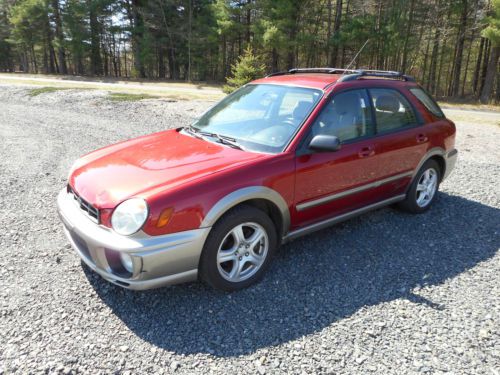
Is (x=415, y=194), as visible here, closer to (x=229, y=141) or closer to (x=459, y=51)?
(x=229, y=141)

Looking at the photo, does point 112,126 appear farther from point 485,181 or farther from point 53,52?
point 53,52

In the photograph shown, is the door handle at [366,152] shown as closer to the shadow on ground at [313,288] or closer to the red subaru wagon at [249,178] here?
the red subaru wagon at [249,178]

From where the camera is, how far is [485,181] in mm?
6242

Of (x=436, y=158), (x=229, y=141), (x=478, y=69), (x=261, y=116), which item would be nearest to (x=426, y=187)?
(x=436, y=158)

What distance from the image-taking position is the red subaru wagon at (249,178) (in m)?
2.74

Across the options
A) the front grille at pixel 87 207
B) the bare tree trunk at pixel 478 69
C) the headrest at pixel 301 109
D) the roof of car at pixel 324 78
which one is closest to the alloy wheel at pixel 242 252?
the front grille at pixel 87 207

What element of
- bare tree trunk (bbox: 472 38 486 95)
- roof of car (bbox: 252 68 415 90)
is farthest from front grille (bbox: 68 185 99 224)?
bare tree trunk (bbox: 472 38 486 95)

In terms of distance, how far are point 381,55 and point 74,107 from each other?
2165cm

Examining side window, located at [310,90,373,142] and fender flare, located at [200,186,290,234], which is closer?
fender flare, located at [200,186,290,234]

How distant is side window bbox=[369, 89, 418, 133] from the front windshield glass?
84 cm

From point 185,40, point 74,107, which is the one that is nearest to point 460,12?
point 185,40

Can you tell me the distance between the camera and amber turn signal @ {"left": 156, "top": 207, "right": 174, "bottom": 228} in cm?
267

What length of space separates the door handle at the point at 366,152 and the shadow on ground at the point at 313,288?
3.12 ft

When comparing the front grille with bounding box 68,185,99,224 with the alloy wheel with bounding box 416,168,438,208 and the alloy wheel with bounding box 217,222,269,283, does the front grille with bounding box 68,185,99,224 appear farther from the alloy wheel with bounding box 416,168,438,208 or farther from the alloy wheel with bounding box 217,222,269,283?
the alloy wheel with bounding box 416,168,438,208
